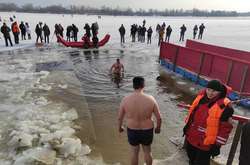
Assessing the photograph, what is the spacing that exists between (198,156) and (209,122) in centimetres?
59

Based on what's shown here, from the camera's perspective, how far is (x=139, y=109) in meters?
3.76

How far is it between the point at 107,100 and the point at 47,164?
4.07 meters

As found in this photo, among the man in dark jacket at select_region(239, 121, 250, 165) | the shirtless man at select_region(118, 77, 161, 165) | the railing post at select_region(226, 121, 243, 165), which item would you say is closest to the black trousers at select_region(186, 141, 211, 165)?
the man in dark jacket at select_region(239, 121, 250, 165)

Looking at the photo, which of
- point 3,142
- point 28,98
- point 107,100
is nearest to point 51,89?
point 28,98

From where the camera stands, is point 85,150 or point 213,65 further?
point 213,65

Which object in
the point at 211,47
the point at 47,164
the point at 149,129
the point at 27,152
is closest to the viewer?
the point at 149,129

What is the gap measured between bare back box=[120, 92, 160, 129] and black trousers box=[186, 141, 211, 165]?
2.22 feet

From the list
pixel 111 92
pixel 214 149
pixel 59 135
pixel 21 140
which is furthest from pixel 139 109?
pixel 111 92

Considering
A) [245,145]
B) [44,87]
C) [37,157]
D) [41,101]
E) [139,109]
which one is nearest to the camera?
[245,145]

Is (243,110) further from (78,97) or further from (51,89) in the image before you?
(51,89)

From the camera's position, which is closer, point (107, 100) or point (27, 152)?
point (27, 152)

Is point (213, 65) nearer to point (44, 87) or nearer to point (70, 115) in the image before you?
point (70, 115)

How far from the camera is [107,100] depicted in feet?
28.1

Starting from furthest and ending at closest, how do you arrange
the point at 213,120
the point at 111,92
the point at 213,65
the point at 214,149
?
the point at 213,65 < the point at 111,92 < the point at 214,149 < the point at 213,120
